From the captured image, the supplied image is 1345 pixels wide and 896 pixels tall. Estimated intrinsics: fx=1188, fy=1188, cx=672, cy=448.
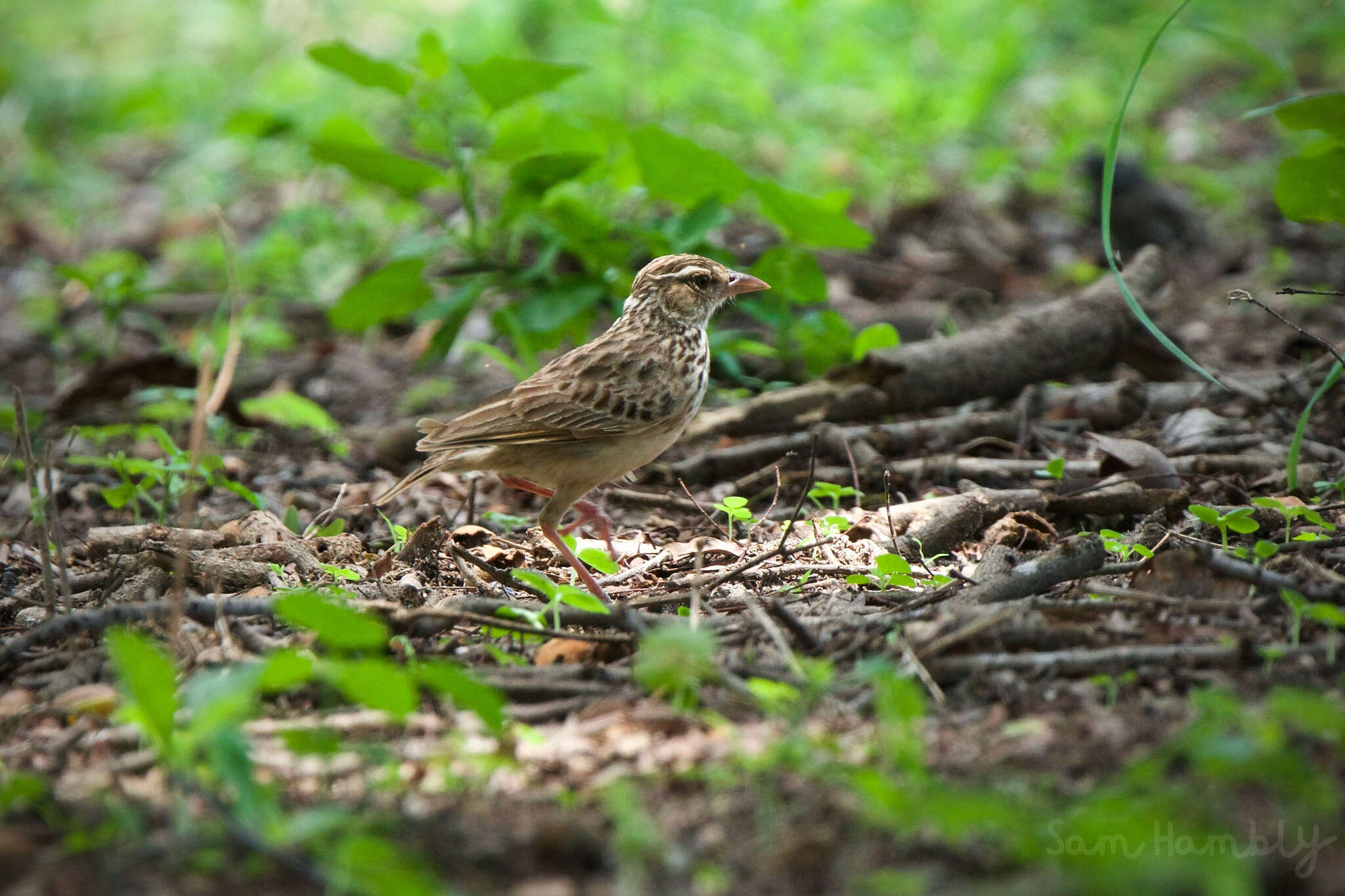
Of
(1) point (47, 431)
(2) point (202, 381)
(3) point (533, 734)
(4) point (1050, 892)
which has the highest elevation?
(2) point (202, 381)

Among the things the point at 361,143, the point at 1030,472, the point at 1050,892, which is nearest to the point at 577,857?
the point at 1050,892

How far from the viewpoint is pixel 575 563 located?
4.56 meters

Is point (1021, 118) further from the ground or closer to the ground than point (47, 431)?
further from the ground

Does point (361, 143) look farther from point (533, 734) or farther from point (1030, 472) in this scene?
point (533, 734)

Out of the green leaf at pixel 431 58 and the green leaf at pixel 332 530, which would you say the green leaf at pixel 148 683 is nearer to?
the green leaf at pixel 332 530

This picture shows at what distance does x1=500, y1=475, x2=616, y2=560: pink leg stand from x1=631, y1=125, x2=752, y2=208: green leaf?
188 centimetres

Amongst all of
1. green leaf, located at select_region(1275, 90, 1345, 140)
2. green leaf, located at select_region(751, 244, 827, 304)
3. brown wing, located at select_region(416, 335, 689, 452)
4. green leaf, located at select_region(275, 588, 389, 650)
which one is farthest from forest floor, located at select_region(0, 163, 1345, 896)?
green leaf, located at select_region(1275, 90, 1345, 140)

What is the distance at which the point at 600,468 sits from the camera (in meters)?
5.07

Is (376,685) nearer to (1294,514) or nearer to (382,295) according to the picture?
(1294,514)

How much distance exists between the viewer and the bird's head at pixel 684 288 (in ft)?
18.7

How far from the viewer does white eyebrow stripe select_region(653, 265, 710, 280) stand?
18.7 ft

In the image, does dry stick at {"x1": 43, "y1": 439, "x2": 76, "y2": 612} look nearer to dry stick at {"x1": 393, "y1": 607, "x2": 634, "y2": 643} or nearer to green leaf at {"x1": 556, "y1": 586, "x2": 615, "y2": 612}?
dry stick at {"x1": 393, "y1": 607, "x2": 634, "y2": 643}

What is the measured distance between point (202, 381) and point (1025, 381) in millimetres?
4679

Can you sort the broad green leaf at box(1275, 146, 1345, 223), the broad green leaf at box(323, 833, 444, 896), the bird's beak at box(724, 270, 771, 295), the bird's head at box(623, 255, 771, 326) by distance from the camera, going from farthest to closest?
the bird's beak at box(724, 270, 771, 295) → the bird's head at box(623, 255, 771, 326) → the broad green leaf at box(1275, 146, 1345, 223) → the broad green leaf at box(323, 833, 444, 896)
